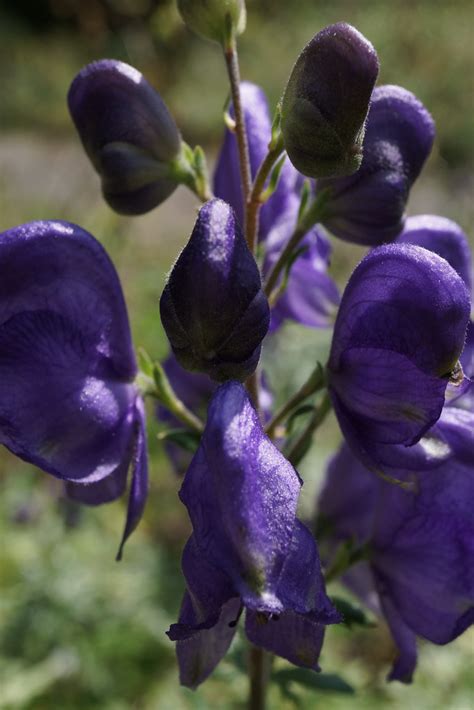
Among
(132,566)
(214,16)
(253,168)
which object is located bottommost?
(132,566)

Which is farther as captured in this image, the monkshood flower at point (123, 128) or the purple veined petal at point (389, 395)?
the monkshood flower at point (123, 128)

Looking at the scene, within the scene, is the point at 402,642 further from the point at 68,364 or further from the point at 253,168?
the point at 253,168

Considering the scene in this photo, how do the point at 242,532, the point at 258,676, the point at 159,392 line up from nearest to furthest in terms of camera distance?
the point at 242,532, the point at 159,392, the point at 258,676

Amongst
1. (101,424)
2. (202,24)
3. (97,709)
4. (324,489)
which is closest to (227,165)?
(202,24)

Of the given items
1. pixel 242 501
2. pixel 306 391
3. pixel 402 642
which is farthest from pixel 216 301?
pixel 402 642

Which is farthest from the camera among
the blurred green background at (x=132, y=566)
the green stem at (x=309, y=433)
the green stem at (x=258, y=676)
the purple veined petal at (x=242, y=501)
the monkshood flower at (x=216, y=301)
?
the blurred green background at (x=132, y=566)

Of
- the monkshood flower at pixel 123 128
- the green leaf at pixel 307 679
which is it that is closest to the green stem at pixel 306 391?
the monkshood flower at pixel 123 128

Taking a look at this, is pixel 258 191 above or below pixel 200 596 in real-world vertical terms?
above

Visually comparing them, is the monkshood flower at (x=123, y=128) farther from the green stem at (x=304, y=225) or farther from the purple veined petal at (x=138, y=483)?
the purple veined petal at (x=138, y=483)
